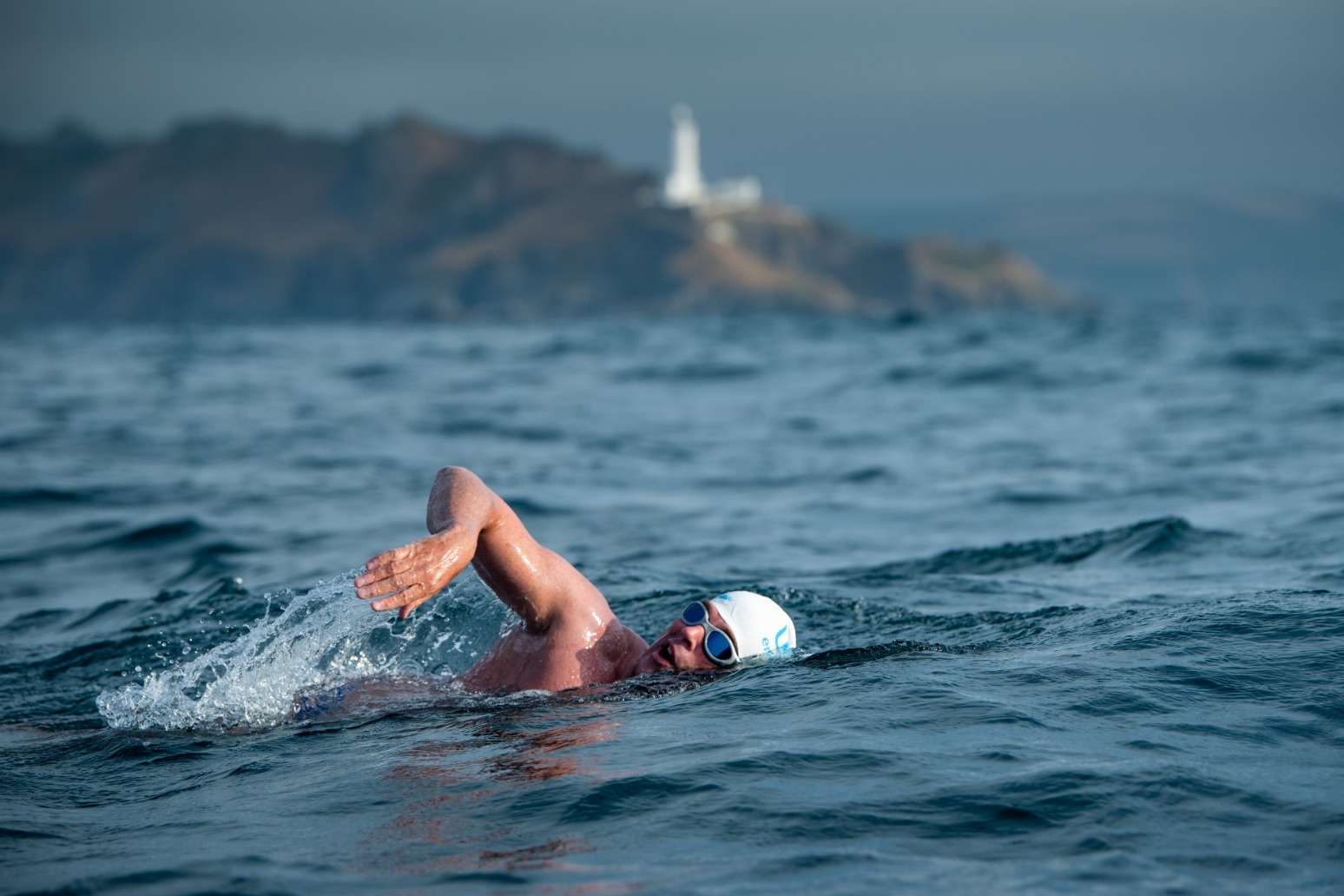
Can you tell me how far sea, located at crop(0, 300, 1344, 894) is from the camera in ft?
15.2

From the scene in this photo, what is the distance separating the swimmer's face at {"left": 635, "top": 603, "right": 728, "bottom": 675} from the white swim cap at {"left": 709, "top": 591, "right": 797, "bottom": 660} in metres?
0.13

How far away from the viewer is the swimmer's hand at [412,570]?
5.08 m

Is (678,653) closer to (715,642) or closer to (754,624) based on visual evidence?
(715,642)

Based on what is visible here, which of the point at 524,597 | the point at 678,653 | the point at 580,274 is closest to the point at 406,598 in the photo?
the point at 524,597

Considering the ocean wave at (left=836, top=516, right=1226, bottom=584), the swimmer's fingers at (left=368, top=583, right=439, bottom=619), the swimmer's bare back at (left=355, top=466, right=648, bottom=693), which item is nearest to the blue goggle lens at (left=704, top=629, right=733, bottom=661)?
the swimmer's bare back at (left=355, top=466, right=648, bottom=693)

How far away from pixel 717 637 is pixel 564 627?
78cm

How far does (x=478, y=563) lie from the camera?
21.0 ft

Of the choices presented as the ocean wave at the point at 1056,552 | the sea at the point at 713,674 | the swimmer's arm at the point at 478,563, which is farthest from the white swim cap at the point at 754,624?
the ocean wave at the point at 1056,552

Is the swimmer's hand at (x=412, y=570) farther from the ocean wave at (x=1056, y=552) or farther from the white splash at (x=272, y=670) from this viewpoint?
the ocean wave at (x=1056, y=552)

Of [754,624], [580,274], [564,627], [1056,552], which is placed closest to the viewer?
[564,627]

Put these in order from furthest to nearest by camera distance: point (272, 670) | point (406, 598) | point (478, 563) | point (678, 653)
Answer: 1. point (272, 670)
2. point (678, 653)
3. point (478, 563)
4. point (406, 598)

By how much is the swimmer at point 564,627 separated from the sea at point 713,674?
0.16 metres

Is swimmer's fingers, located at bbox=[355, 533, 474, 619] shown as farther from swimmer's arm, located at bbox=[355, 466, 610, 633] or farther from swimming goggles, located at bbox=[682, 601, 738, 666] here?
swimming goggles, located at bbox=[682, 601, 738, 666]

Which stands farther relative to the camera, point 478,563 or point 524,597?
point 524,597
